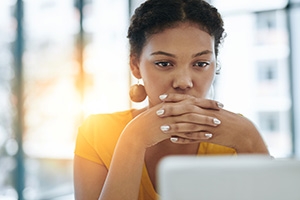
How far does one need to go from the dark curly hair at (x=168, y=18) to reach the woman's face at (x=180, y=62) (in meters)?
0.02

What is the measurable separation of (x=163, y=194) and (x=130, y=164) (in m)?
0.50

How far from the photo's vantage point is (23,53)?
269 cm

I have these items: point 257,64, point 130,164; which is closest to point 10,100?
point 130,164

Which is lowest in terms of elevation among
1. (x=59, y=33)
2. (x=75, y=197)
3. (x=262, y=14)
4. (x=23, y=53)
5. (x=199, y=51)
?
(x=75, y=197)

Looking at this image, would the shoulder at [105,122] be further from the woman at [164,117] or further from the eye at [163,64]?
the eye at [163,64]

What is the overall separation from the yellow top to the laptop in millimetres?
657

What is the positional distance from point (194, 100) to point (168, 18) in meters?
0.21

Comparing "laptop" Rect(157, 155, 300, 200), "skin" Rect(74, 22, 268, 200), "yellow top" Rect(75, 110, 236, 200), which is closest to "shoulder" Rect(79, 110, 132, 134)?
"yellow top" Rect(75, 110, 236, 200)

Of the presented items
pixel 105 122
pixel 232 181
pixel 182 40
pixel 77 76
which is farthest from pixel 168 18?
pixel 77 76

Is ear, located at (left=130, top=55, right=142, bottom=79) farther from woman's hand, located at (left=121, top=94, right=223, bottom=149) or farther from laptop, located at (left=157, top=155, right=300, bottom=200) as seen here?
laptop, located at (left=157, top=155, right=300, bottom=200)

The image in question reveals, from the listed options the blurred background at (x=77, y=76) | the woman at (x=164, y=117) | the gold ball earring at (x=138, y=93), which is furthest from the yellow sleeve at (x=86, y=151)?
the blurred background at (x=77, y=76)

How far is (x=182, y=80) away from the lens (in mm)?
812

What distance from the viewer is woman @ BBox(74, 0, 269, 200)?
77 centimetres

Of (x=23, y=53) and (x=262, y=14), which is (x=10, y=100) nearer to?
(x=23, y=53)
